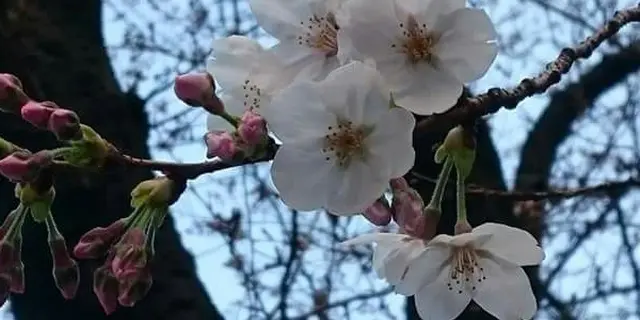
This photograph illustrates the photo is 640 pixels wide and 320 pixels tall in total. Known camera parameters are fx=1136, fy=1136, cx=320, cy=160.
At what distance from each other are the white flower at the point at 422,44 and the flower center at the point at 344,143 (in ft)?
0.16

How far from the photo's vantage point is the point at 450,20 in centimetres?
82

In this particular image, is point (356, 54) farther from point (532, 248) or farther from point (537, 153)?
point (537, 153)

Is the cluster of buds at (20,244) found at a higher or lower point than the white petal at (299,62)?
lower

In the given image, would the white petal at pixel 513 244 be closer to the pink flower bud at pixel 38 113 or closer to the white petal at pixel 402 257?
the white petal at pixel 402 257

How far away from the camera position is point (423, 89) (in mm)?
759

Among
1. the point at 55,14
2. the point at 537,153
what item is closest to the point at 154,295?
the point at 55,14

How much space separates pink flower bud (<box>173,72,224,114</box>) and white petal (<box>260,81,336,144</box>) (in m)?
0.04

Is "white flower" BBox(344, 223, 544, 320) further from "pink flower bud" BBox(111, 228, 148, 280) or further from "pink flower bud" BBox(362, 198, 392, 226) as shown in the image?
"pink flower bud" BBox(111, 228, 148, 280)

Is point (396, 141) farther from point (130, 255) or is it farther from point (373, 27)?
point (130, 255)

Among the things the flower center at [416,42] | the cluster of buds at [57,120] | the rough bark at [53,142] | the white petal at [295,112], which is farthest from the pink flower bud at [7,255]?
the rough bark at [53,142]

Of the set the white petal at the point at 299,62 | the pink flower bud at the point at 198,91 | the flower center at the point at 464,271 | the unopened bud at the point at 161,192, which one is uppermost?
the white petal at the point at 299,62

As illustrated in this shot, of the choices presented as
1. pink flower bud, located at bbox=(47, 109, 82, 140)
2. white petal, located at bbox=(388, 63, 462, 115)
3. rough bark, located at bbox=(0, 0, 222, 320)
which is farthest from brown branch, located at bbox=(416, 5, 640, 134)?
rough bark, located at bbox=(0, 0, 222, 320)

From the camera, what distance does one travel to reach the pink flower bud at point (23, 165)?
0.72 metres

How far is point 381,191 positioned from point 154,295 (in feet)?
3.53
